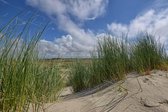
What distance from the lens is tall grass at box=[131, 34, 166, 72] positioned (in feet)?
17.2

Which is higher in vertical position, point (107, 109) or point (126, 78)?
point (126, 78)

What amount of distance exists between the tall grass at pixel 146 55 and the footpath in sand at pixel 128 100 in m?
0.94

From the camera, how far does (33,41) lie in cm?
279

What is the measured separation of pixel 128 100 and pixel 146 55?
216 cm

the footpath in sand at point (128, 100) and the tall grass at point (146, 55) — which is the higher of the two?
the tall grass at point (146, 55)

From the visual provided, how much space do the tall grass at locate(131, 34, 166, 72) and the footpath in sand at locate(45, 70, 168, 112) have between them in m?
0.94

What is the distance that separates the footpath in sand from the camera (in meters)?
3.29

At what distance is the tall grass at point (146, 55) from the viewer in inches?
206

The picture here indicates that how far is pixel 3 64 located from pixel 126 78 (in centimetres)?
256

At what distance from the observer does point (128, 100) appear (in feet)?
11.4

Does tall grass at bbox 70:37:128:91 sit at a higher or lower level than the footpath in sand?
higher

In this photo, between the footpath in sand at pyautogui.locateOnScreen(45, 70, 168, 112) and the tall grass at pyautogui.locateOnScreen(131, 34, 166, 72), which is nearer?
the footpath in sand at pyautogui.locateOnScreen(45, 70, 168, 112)

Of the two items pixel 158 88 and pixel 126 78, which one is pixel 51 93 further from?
pixel 158 88

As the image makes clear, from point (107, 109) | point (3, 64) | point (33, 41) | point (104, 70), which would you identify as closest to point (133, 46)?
point (104, 70)
